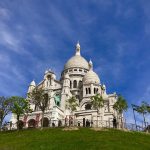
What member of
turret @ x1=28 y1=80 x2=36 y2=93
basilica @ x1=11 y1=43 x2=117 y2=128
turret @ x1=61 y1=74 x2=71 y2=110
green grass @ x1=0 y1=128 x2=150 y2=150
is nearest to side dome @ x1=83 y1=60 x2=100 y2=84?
basilica @ x1=11 y1=43 x2=117 y2=128

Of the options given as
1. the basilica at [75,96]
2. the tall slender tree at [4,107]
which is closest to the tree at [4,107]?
the tall slender tree at [4,107]

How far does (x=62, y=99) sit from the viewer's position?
92188 mm

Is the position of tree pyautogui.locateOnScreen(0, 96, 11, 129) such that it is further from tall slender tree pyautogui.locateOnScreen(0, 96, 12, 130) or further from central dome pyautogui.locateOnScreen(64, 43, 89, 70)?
central dome pyautogui.locateOnScreen(64, 43, 89, 70)

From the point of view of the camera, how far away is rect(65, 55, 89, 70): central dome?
117250mm

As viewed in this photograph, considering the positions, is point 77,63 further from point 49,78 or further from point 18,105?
point 18,105

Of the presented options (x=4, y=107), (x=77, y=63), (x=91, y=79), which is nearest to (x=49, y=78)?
(x=91, y=79)

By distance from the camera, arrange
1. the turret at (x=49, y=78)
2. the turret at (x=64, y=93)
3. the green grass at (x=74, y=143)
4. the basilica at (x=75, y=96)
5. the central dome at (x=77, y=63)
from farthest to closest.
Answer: the central dome at (x=77, y=63), the turret at (x=49, y=78), the turret at (x=64, y=93), the basilica at (x=75, y=96), the green grass at (x=74, y=143)

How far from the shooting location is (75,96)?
4107 inches

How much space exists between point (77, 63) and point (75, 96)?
61.3 ft

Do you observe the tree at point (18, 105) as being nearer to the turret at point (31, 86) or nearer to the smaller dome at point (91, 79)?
the turret at point (31, 86)

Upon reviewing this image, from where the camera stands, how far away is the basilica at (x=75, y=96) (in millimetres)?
81500

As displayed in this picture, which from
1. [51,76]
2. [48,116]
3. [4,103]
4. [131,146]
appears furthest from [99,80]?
[131,146]

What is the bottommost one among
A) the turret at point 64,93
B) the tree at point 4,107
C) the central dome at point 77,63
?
the tree at point 4,107

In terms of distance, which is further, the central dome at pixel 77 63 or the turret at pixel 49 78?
the central dome at pixel 77 63
